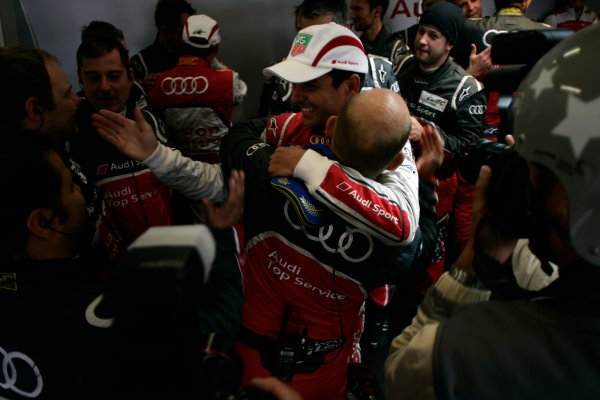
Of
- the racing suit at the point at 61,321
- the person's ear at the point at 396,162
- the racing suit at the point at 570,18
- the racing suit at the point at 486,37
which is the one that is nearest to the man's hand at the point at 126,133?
the racing suit at the point at 61,321

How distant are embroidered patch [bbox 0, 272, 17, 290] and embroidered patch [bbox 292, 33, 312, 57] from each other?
119cm

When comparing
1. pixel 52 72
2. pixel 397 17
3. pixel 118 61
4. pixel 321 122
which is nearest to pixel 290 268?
pixel 321 122

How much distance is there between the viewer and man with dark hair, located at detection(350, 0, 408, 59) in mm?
3127

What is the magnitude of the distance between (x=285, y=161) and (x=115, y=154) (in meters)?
0.90

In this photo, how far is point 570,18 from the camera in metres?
3.84

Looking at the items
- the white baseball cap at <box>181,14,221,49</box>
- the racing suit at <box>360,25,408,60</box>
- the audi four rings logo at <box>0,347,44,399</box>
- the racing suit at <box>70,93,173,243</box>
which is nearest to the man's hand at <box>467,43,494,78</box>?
the racing suit at <box>360,25,408,60</box>

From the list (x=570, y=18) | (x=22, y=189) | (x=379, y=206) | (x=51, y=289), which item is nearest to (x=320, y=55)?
(x=379, y=206)

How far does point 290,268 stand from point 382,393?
1.27 metres

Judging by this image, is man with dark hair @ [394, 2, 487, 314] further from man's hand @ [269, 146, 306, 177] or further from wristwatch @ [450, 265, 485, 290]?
wristwatch @ [450, 265, 485, 290]

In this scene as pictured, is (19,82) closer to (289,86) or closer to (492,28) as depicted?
(289,86)

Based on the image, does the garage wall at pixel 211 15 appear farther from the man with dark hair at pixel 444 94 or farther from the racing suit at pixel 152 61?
the man with dark hair at pixel 444 94

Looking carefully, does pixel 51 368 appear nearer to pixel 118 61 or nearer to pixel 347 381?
pixel 347 381

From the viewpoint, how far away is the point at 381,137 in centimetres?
107

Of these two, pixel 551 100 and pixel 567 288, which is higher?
pixel 551 100
